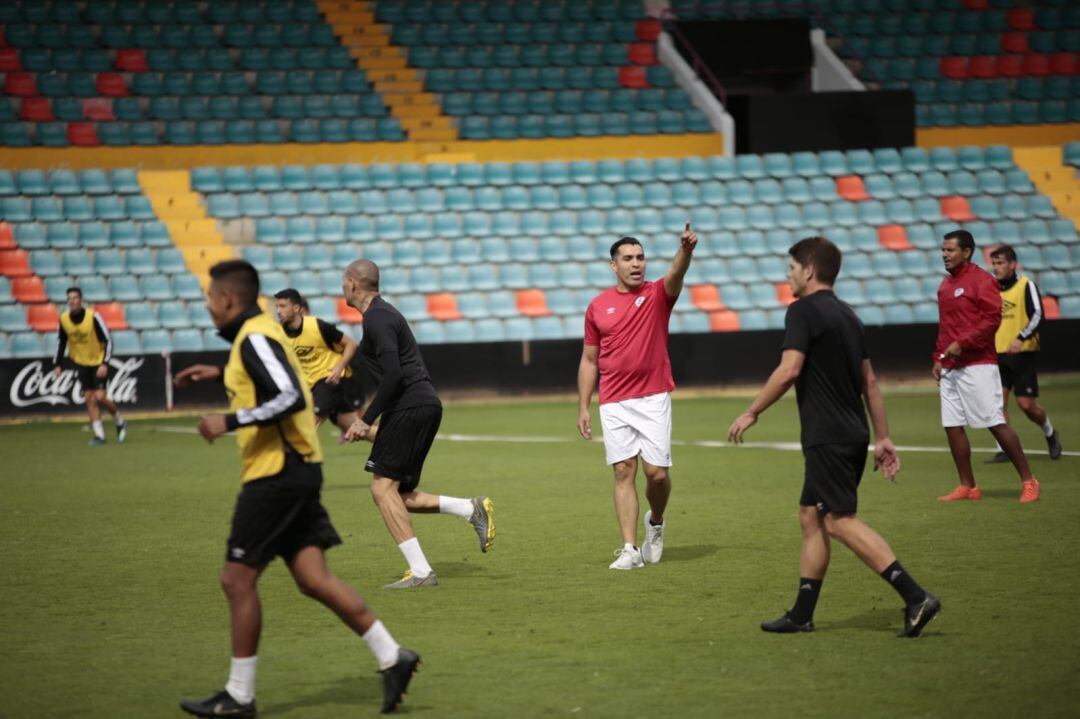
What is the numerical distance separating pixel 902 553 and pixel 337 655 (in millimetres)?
4245

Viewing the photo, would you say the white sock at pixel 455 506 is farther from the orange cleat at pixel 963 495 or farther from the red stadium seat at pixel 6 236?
the red stadium seat at pixel 6 236

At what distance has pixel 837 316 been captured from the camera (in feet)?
23.1

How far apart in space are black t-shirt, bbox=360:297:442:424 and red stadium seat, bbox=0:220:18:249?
60.6ft

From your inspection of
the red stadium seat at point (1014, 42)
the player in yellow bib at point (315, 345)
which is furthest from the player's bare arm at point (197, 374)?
the red stadium seat at point (1014, 42)

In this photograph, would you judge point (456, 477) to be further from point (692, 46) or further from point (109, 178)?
point (692, 46)

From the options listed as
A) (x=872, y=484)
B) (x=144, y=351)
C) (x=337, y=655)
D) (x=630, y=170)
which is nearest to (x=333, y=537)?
(x=337, y=655)

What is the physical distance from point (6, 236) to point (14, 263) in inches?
30.7

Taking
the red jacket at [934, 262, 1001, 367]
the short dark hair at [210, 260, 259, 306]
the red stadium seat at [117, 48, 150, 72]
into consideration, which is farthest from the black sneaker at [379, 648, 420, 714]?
the red stadium seat at [117, 48, 150, 72]

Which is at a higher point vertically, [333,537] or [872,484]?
[333,537]

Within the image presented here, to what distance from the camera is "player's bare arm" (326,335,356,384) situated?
11516 mm

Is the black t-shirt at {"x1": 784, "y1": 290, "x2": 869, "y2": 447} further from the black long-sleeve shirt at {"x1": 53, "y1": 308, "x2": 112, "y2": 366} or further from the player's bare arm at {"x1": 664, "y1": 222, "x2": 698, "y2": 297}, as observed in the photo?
the black long-sleeve shirt at {"x1": 53, "y1": 308, "x2": 112, "y2": 366}

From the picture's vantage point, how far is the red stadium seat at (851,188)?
2914cm

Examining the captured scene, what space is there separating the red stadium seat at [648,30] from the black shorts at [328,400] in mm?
20602

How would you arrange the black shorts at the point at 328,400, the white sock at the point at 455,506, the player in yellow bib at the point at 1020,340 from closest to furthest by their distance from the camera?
the white sock at the point at 455,506, the black shorts at the point at 328,400, the player in yellow bib at the point at 1020,340
